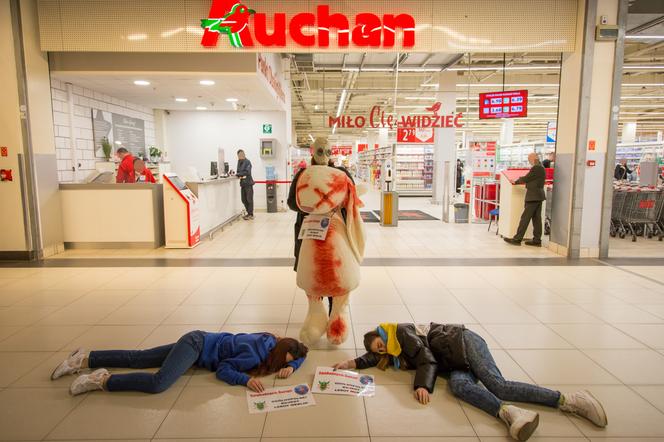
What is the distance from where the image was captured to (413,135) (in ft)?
39.3

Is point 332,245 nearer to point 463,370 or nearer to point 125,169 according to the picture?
point 463,370

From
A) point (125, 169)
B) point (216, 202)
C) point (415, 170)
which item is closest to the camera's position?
point (125, 169)

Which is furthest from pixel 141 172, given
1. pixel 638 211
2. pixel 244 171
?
pixel 638 211

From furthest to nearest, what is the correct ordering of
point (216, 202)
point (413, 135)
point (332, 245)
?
point (413, 135)
point (216, 202)
point (332, 245)

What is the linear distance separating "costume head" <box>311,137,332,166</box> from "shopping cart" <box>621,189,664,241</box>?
293 inches

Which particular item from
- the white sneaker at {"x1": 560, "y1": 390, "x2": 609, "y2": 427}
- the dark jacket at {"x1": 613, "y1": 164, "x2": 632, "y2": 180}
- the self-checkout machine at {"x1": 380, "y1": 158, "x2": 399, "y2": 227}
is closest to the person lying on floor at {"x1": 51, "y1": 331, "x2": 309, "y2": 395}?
the white sneaker at {"x1": 560, "y1": 390, "x2": 609, "y2": 427}

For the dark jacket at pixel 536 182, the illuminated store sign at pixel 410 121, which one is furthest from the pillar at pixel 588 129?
the illuminated store sign at pixel 410 121

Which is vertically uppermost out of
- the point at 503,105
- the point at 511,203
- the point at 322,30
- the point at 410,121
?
the point at 322,30

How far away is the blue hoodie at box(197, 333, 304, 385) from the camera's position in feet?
9.05

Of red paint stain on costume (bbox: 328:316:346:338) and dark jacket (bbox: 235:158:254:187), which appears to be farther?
dark jacket (bbox: 235:158:254:187)

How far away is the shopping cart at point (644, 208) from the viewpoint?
7934mm

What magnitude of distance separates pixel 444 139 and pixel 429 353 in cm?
1161

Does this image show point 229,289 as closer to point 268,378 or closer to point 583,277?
point 268,378

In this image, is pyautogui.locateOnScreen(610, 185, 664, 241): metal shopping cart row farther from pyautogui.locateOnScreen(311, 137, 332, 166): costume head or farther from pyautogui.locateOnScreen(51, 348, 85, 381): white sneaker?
pyautogui.locateOnScreen(51, 348, 85, 381): white sneaker
